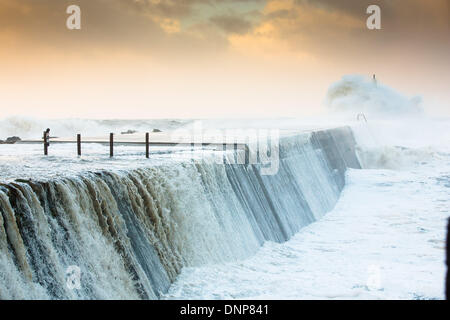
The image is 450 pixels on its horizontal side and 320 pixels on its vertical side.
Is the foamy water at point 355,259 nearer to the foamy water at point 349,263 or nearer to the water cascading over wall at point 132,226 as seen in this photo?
the foamy water at point 349,263

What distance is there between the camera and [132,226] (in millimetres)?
8305

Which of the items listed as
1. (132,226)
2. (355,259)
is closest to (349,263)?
(355,259)

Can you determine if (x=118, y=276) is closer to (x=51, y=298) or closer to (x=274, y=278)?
(x=51, y=298)

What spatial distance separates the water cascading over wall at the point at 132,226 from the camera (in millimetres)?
6289

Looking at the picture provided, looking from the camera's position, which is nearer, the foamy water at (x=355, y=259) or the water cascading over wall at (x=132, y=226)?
the water cascading over wall at (x=132, y=226)

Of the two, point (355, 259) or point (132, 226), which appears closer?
point (132, 226)

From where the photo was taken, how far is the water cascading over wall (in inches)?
248

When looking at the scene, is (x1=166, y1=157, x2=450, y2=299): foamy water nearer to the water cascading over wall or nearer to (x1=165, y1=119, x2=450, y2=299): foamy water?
(x1=165, y1=119, x2=450, y2=299): foamy water

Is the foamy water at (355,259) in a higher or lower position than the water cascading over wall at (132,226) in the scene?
lower

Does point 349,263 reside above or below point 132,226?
below

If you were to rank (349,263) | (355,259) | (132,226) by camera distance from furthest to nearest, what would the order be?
(355,259)
(349,263)
(132,226)

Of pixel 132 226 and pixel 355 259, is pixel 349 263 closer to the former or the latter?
pixel 355 259

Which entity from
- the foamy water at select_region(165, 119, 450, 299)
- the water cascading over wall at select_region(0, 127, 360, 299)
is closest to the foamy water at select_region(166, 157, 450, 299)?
the foamy water at select_region(165, 119, 450, 299)

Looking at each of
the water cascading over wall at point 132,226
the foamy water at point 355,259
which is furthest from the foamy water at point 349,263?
the water cascading over wall at point 132,226
